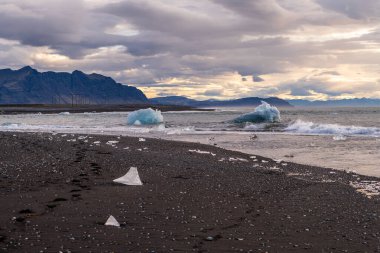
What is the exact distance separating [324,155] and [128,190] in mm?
12060

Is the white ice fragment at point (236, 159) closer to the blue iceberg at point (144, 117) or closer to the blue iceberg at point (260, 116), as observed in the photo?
the blue iceberg at point (260, 116)

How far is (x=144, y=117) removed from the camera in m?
50.8

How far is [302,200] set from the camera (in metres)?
9.59

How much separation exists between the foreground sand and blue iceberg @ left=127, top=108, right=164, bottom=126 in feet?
119

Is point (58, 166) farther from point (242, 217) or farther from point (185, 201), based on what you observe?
point (242, 217)

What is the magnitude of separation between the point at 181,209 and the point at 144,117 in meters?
42.9

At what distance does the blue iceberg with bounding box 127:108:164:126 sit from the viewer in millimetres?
50162

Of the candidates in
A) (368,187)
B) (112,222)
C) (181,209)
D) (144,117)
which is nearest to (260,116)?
(144,117)

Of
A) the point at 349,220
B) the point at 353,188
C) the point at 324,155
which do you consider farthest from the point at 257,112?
the point at 349,220

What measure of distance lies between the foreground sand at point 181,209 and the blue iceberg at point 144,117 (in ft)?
119

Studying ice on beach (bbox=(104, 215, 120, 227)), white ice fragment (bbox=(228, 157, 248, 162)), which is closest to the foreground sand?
ice on beach (bbox=(104, 215, 120, 227))

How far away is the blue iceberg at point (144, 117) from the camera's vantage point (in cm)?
5016

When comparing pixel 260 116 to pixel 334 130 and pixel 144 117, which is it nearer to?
pixel 144 117

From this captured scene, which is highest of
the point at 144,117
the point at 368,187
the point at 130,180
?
the point at 144,117
